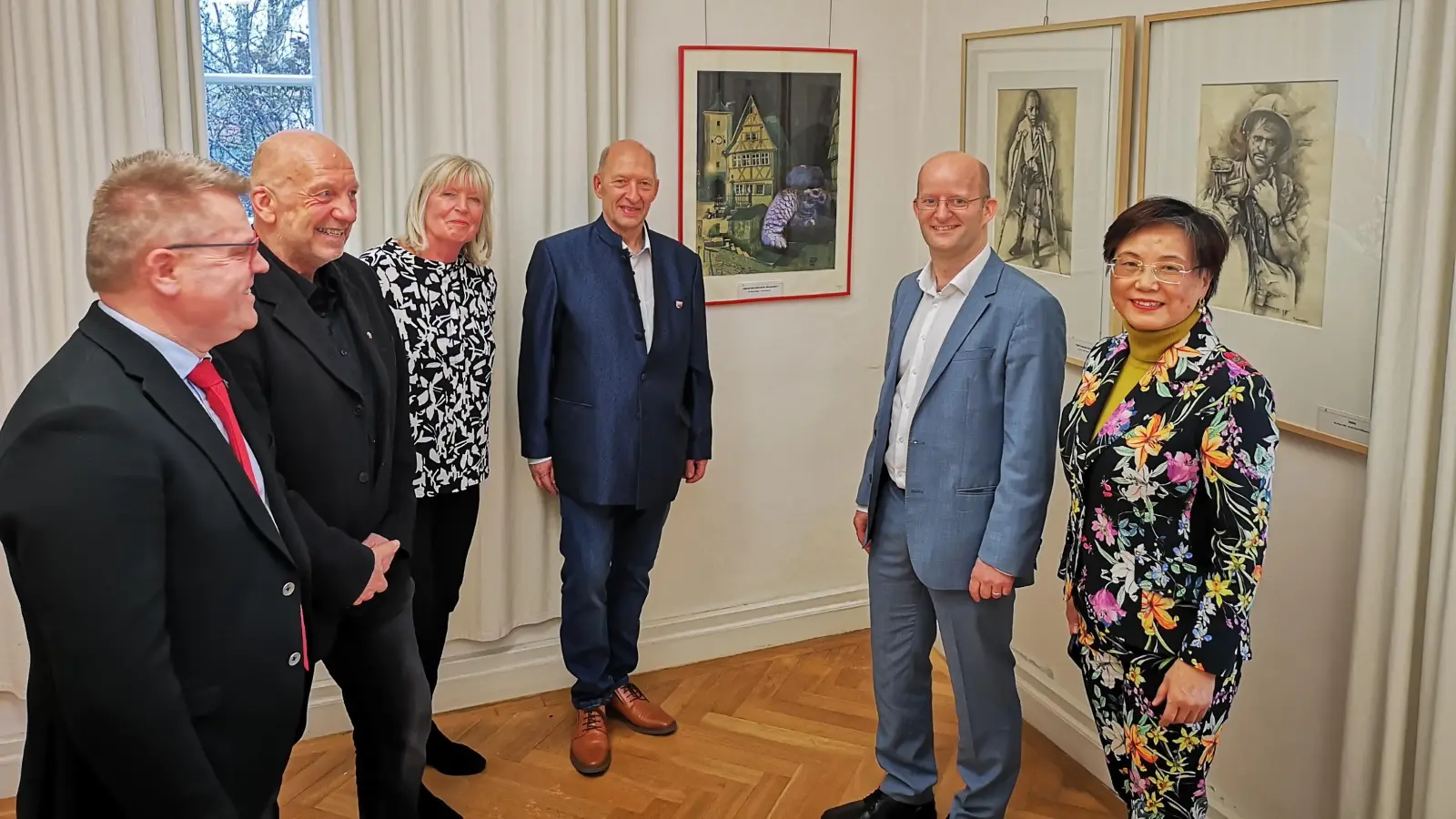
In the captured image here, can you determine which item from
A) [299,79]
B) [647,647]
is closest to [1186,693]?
[647,647]

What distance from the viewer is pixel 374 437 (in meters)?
2.50

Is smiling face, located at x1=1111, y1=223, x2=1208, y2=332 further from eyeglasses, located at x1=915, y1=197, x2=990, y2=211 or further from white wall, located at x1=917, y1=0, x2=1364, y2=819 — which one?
white wall, located at x1=917, y1=0, x2=1364, y2=819

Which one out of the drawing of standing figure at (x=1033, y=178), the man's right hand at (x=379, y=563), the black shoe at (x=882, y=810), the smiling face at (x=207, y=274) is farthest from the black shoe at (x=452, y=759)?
the drawing of standing figure at (x=1033, y=178)

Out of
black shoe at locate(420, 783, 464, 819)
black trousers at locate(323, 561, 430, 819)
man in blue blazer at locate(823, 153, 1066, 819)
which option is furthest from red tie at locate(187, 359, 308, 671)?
man in blue blazer at locate(823, 153, 1066, 819)

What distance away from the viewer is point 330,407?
7.69ft

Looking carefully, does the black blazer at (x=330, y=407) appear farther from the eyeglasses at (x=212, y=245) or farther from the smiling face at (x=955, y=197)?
the smiling face at (x=955, y=197)

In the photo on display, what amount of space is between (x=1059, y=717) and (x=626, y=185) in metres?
2.12

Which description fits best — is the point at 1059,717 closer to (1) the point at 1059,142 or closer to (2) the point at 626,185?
(1) the point at 1059,142

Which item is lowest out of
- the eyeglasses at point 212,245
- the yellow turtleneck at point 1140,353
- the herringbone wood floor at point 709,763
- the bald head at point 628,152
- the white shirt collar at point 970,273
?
the herringbone wood floor at point 709,763

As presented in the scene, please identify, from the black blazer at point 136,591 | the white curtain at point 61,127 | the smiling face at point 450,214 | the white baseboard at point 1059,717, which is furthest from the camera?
the white baseboard at point 1059,717

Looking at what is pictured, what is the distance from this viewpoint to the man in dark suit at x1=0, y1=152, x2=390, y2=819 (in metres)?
1.58

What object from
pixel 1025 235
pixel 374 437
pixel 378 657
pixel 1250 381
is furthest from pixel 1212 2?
pixel 378 657

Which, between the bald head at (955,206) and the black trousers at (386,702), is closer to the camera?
the black trousers at (386,702)

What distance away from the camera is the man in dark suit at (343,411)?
7.54 feet
